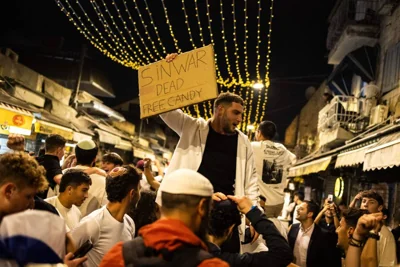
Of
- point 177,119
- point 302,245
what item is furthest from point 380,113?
point 177,119

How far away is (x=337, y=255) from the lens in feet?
21.2

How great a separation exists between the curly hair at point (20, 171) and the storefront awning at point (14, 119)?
915 cm

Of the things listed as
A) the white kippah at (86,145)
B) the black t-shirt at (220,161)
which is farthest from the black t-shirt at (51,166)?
the black t-shirt at (220,161)

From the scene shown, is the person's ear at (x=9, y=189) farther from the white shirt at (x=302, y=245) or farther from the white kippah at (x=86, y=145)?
the white shirt at (x=302, y=245)

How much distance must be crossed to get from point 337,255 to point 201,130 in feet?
11.2

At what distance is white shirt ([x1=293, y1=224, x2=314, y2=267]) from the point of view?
6.73 m

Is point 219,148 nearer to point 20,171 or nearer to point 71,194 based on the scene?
point 71,194

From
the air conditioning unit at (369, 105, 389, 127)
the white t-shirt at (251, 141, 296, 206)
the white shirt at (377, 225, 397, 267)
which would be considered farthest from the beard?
the air conditioning unit at (369, 105, 389, 127)

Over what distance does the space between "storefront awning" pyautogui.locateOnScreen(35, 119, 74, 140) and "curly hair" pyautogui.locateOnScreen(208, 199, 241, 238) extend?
10.8m

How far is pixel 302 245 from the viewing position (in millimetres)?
6844

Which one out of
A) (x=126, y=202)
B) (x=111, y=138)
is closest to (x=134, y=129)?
(x=111, y=138)

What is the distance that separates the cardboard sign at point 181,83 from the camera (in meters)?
4.29

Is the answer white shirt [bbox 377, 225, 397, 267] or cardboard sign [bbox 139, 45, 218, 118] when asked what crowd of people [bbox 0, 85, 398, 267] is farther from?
cardboard sign [bbox 139, 45, 218, 118]

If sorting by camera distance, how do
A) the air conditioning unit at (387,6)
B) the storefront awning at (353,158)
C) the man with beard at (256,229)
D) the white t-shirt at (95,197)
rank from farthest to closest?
the air conditioning unit at (387,6)
the storefront awning at (353,158)
the white t-shirt at (95,197)
the man with beard at (256,229)
